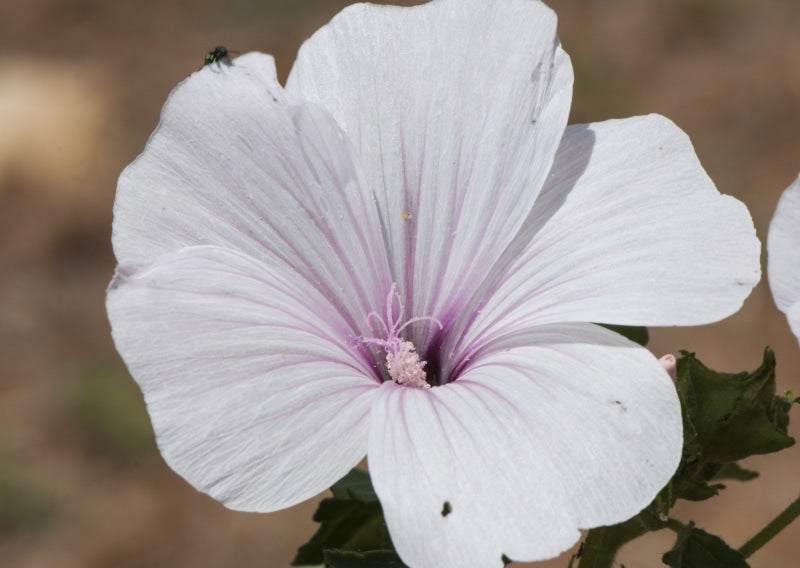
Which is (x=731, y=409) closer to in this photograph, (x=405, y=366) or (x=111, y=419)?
(x=405, y=366)

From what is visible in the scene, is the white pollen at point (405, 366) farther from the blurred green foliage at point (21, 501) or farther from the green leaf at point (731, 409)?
A: the blurred green foliage at point (21, 501)

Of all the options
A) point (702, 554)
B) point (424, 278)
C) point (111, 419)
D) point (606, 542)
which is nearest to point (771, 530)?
point (702, 554)

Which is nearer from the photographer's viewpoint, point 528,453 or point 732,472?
point 528,453

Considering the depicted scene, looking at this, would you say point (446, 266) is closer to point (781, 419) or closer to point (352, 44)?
point (352, 44)

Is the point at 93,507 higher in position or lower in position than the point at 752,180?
lower

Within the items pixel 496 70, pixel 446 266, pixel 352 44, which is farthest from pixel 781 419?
pixel 352 44

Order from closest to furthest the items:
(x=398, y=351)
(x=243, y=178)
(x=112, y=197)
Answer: (x=243, y=178) → (x=398, y=351) → (x=112, y=197)

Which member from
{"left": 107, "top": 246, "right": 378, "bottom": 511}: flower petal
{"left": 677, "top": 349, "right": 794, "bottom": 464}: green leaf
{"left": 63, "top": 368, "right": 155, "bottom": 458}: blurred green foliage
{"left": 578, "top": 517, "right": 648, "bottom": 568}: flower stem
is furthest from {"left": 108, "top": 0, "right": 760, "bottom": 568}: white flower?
{"left": 63, "top": 368, "right": 155, "bottom": 458}: blurred green foliage
